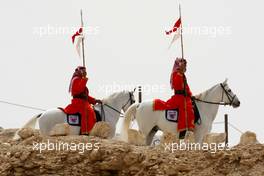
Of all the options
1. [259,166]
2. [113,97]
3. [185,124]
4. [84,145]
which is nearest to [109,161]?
[84,145]

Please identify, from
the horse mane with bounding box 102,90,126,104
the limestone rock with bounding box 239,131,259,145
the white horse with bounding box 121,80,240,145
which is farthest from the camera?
the horse mane with bounding box 102,90,126,104

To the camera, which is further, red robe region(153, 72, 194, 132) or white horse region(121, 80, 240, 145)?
white horse region(121, 80, 240, 145)

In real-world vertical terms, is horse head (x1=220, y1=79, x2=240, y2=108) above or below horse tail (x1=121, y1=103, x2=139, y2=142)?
above

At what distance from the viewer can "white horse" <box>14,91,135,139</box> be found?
706 inches

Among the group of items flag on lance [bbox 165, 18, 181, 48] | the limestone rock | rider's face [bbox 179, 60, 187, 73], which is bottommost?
the limestone rock

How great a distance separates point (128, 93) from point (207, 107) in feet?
6.39

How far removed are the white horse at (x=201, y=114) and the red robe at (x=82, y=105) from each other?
35.3 inches

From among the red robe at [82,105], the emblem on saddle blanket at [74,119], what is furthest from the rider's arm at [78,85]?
the emblem on saddle blanket at [74,119]

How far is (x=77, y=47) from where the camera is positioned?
709 inches

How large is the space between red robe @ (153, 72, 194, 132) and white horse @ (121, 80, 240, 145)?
14 centimetres

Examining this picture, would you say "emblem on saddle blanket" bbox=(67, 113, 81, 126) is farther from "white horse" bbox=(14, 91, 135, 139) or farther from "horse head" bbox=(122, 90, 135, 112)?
"horse head" bbox=(122, 90, 135, 112)

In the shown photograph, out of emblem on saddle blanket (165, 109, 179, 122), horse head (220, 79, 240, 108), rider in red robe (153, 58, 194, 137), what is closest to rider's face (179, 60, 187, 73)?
rider in red robe (153, 58, 194, 137)

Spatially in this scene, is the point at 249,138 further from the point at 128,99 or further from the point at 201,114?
the point at 128,99

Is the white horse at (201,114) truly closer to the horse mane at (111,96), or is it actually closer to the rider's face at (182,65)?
the rider's face at (182,65)
